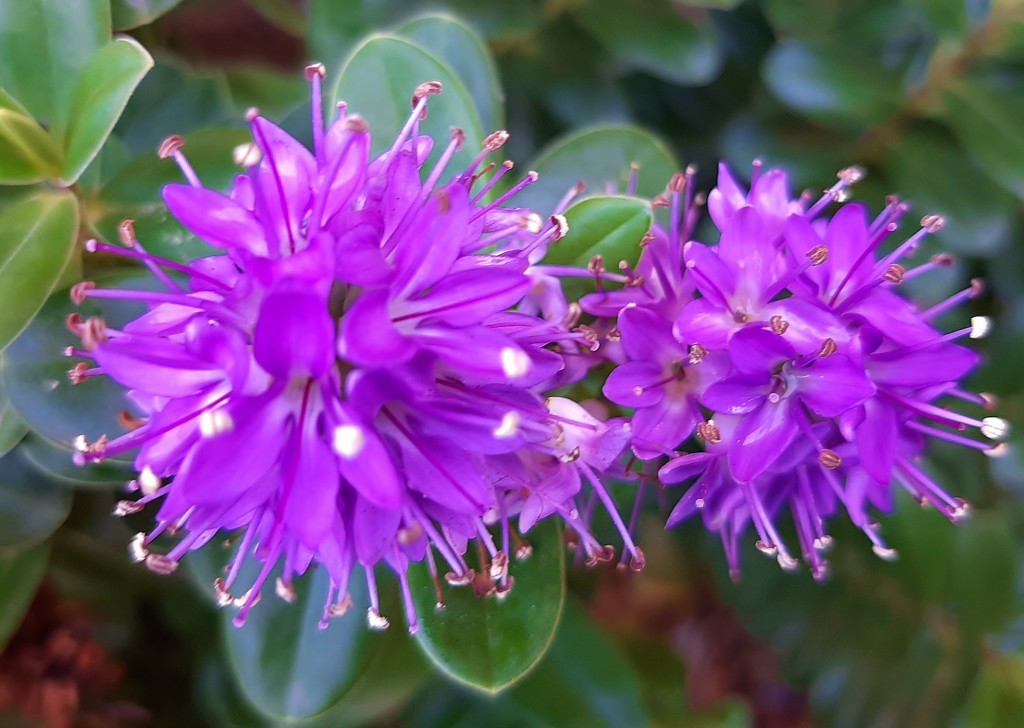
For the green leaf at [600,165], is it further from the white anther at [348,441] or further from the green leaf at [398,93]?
the white anther at [348,441]

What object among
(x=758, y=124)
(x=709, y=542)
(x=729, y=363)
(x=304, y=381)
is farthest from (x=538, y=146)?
(x=304, y=381)

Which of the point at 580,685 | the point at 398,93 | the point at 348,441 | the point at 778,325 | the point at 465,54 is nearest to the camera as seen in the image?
the point at 348,441

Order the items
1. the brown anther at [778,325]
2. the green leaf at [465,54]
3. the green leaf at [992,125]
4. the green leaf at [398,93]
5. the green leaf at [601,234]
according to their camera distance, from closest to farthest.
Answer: the brown anther at [778,325] → the green leaf at [601,234] → the green leaf at [398,93] → the green leaf at [465,54] → the green leaf at [992,125]

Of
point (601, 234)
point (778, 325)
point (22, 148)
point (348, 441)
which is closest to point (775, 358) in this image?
point (778, 325)

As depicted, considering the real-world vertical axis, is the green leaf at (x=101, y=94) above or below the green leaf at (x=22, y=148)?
above

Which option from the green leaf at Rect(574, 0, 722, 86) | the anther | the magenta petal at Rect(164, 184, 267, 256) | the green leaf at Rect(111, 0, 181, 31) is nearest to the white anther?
the magenta petal at Rect(164, 184, 267, 256)

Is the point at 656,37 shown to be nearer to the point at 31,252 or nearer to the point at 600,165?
the point at 600,165

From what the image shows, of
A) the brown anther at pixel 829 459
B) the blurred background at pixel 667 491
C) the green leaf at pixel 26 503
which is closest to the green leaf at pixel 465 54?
the blurred background at pixel 667 491
